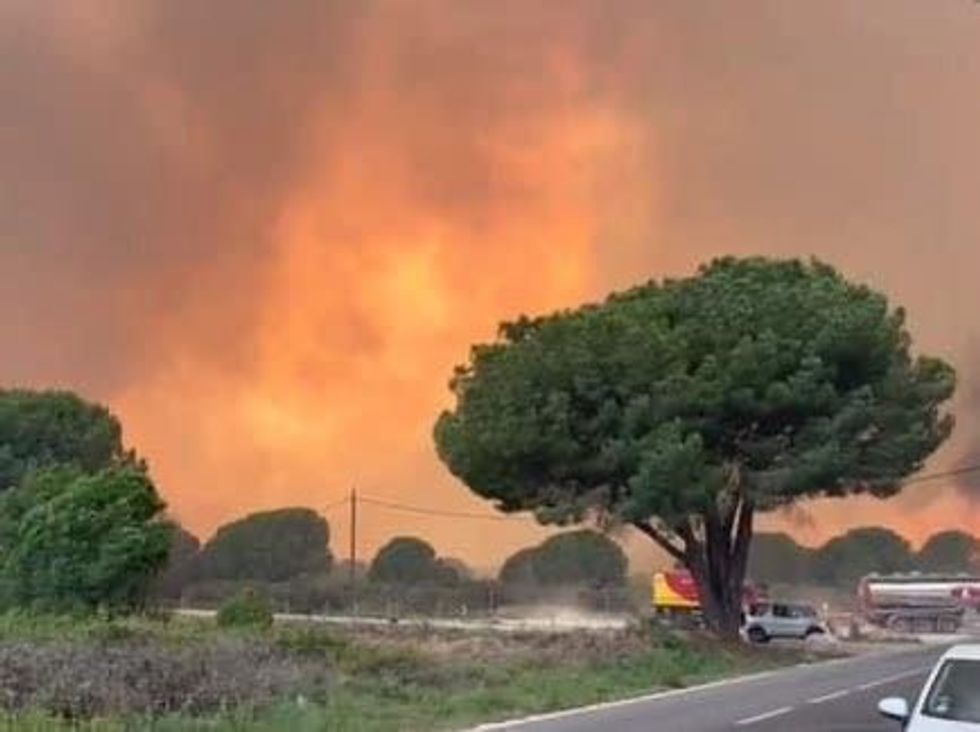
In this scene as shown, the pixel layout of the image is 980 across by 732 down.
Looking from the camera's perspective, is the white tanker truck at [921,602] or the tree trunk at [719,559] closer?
the tree trunk at [719,559]

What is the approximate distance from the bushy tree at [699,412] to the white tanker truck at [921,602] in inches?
1474

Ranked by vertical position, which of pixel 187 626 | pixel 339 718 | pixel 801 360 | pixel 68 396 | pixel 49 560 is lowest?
pixel 339 718

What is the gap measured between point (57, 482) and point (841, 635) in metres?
38.3

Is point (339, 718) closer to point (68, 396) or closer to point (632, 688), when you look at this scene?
point (632, 688)

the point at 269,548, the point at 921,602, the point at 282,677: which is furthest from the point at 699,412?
the point at 269,548

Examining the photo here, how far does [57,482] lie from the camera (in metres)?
47.8

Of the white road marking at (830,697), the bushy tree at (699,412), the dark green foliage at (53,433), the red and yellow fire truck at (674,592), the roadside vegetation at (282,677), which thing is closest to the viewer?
the roadside vegetation at (282,677)

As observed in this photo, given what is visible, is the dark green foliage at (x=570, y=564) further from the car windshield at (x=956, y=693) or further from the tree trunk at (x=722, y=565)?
the car windshield at (x=956, y=693)

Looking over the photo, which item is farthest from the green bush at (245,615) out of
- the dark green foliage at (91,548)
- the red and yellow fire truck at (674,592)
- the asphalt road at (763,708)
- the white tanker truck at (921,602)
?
the white tanker truck at (921,602)

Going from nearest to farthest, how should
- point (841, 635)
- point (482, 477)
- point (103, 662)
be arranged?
point (103, 662)
point (482, 477)
point (841, 635)

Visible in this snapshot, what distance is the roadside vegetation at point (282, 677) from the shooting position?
875 inches

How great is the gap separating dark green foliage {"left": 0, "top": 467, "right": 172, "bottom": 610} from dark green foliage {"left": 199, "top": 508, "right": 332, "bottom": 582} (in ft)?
220

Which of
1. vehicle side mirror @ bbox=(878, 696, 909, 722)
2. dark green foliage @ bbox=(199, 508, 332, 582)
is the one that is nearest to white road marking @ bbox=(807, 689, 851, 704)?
vehicle side mirror @ bbox=(878, 696, 909, 722)

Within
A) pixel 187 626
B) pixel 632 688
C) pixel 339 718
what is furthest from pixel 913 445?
pixel 339 718
